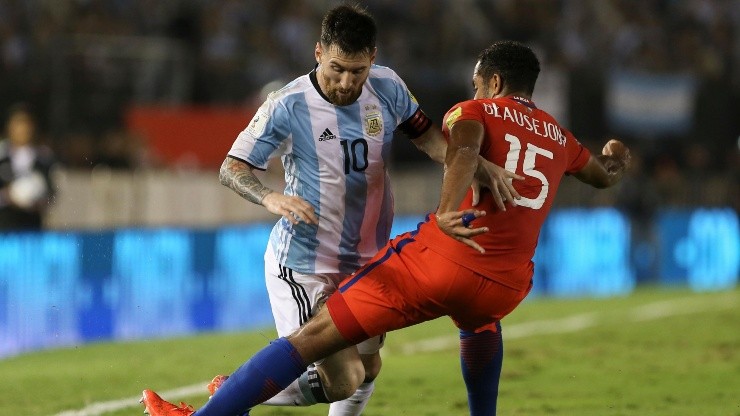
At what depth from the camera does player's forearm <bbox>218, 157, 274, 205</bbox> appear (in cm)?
584

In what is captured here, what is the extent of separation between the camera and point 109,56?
1606 centimetres

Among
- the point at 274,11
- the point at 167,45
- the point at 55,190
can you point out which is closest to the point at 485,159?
the point at 55,190

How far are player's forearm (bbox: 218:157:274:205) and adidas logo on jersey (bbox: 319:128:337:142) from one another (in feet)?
1.23

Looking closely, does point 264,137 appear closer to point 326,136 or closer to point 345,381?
point 326,136

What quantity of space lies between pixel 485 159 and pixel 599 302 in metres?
11.6

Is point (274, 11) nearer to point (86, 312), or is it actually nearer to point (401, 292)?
point (86, 312)

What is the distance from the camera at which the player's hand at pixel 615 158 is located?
668 cm

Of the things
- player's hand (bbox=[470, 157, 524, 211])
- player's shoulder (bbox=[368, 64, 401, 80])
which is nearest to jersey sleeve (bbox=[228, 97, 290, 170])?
player's shoulder (bbox=[368, 64, 401, 80])

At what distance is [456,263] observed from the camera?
226 inches

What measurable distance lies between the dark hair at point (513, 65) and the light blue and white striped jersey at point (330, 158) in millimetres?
505

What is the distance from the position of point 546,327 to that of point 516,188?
8.12 metres

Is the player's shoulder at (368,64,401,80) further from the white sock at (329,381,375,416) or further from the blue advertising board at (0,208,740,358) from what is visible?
the blue advertising board at (0,208,740,358)

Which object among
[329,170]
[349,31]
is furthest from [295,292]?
[349,31]

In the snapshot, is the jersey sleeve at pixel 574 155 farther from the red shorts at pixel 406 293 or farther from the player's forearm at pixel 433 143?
the red shorts at pixel 406 293
